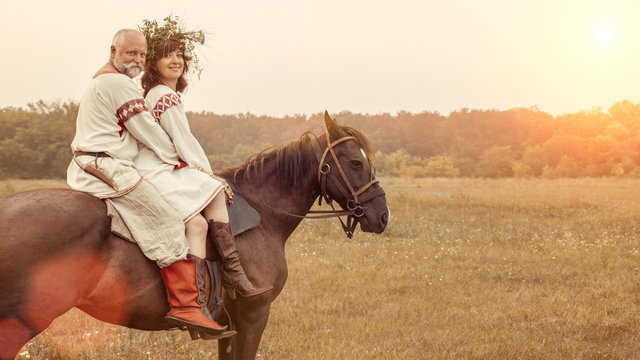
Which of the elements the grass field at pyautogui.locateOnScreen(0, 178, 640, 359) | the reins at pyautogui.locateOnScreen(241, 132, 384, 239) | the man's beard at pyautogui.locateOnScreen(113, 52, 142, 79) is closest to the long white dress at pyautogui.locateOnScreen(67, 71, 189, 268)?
the man's beard at pyautogui.locateOnScreen(113, 52, 142, 79)

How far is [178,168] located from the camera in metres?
3.92

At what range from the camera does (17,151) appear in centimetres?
3425

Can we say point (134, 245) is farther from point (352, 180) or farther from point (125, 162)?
point (352, 180)

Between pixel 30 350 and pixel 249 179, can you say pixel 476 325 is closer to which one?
pixel 249 179

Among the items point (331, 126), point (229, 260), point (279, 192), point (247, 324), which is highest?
point (331, 126)

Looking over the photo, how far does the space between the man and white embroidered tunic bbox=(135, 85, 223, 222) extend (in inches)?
3.3

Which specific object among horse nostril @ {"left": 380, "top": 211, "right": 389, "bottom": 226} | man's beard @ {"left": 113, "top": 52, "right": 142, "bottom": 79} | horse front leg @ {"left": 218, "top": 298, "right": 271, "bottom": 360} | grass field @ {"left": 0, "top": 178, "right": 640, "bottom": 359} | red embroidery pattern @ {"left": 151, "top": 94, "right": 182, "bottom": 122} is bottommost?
grass field @ {"left": 0, "top": 178, "right": 640, "bottom": 359}

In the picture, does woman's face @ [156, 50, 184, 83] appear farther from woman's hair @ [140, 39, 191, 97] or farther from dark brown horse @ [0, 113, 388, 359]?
dark brown horse @ [0, 113, 388, 359]

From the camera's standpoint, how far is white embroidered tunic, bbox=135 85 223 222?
3.74 m

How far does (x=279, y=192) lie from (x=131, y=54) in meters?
1.79

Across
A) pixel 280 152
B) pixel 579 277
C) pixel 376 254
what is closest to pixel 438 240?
pixel 376 254

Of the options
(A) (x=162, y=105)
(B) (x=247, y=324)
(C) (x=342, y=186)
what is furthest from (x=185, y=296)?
(C) (x=342, y=186)

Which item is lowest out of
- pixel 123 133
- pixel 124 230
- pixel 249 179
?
pixel 124 230

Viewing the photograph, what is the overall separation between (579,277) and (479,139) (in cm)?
7283
